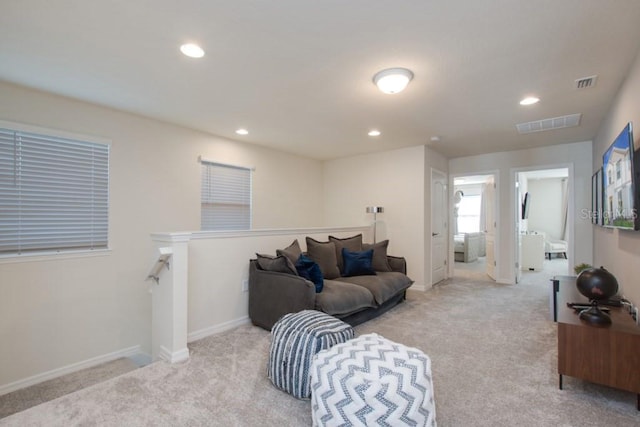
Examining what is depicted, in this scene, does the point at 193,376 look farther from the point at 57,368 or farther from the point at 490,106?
the point at 490,106

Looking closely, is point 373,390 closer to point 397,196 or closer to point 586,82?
point 586,82

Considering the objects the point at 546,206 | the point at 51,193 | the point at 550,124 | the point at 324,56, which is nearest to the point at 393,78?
the point at 324,56

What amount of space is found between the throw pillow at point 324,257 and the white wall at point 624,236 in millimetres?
2817

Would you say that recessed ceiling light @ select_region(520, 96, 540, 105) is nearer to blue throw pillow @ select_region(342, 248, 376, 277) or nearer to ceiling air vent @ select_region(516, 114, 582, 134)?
ceiling air vent @ select_region(516, 114, 582, 134)

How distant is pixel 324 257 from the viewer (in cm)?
400

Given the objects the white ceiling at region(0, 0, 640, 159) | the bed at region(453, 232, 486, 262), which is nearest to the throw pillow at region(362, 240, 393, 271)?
the white ceiling at region(0, 0, 640, 159)

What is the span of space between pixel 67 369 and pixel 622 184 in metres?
5.34

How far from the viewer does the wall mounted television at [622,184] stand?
218 centimetres

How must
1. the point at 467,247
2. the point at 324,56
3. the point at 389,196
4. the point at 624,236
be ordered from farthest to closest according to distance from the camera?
1. the point at 467,247
2. the point at 389,196
3. the point at 624,236
4. the point at 324,56

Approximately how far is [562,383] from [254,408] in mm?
2216

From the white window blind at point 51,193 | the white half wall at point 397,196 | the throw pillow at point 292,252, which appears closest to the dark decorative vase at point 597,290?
the throw pillow at point 292,252

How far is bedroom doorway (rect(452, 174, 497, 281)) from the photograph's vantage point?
5.92 m

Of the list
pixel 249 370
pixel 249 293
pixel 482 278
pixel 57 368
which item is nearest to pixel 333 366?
pixel 249 370

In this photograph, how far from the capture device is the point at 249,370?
2.45 meters
